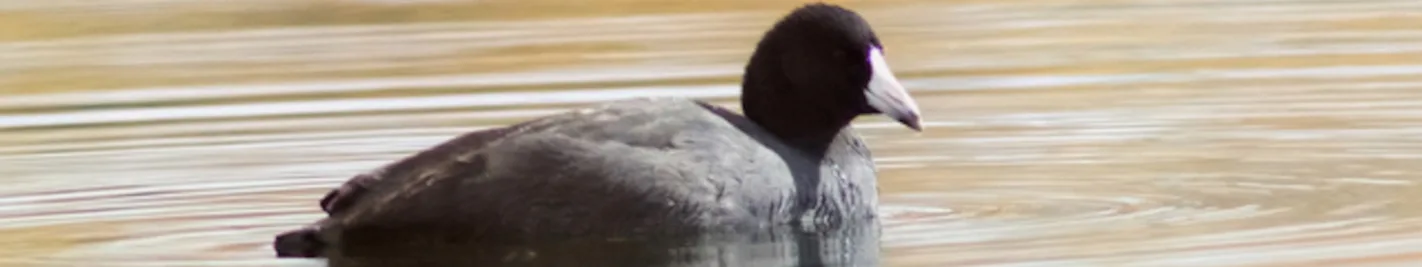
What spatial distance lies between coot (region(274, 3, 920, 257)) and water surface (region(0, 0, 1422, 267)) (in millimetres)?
192

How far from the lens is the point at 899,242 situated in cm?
654

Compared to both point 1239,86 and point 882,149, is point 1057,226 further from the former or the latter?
point 1239,86

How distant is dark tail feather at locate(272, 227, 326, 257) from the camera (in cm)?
642

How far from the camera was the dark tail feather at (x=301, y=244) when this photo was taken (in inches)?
253

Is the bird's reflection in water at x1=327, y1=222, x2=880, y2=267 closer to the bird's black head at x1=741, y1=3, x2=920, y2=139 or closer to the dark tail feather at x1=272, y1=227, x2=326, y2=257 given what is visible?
the dark tail feather at x1=272, y1=227, x2=326, y2=257

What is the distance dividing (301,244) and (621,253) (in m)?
0.63

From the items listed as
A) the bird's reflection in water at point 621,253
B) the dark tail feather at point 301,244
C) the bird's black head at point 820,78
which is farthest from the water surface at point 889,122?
the bird's black head at point 820,78

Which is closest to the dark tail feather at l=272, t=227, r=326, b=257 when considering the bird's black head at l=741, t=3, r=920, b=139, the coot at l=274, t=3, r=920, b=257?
the coot at l=274, t=3, r=920, b=257

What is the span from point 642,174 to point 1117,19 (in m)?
4.76

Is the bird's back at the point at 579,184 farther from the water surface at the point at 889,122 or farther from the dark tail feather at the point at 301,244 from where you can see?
the water surface at the point at 889,122

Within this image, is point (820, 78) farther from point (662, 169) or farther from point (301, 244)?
point (301, 244)

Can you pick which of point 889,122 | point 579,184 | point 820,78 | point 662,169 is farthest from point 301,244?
point 889,122

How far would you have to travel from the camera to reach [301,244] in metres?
6.43

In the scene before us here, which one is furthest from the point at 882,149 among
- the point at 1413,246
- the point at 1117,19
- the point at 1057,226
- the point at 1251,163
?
the point at 1117,19
